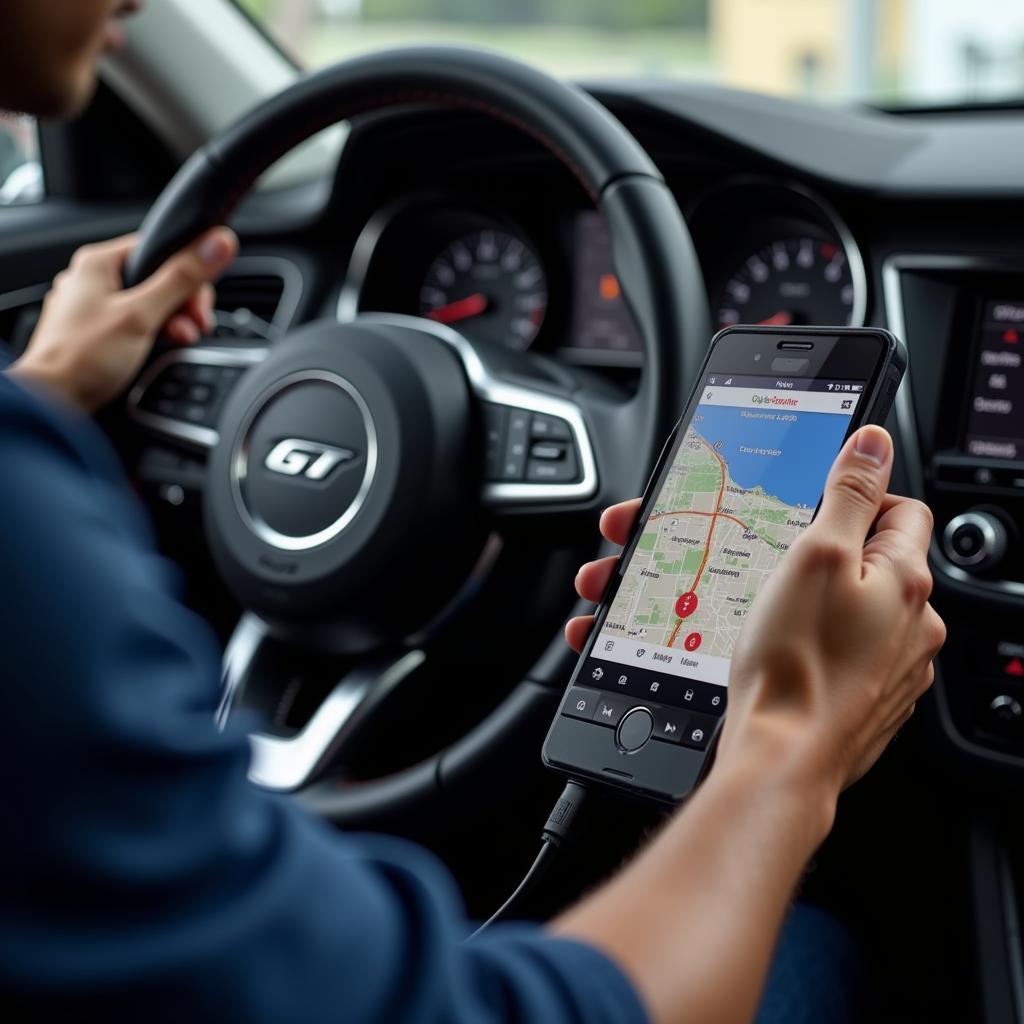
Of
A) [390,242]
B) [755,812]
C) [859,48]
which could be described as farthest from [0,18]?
[859,48]

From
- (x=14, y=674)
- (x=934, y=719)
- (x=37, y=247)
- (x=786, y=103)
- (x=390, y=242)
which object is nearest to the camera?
(x=14, y=674)

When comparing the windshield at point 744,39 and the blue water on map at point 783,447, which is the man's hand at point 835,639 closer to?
the blue water on map at point 783,447

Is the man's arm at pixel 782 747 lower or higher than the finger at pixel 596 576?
higher

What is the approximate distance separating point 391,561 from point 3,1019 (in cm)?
61

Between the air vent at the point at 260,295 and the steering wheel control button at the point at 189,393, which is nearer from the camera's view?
the steering wheel control button at the point at 189,393

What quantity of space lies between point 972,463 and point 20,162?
1.34 metres

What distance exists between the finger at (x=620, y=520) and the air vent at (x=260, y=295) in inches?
27.5

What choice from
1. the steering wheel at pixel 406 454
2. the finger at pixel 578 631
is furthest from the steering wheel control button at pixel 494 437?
the finger at pixel 578 631

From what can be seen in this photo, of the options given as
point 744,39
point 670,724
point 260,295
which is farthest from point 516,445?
point 744,39

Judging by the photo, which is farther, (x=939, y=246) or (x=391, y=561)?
(x=939, y=246)

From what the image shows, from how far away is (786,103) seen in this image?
1.27 meters

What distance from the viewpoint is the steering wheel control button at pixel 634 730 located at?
0.72 meters

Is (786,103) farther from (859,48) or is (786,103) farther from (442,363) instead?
(859,48)

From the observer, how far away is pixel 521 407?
3.42 ft
